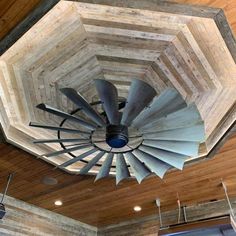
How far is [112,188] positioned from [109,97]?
270 cm

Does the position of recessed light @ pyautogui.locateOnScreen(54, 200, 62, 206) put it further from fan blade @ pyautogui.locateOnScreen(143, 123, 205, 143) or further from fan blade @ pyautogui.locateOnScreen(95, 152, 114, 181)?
fan blade @ pyautogui.locateOnScreen(143, 123, 205, 143)

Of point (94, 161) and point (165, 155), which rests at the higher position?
point (94, 161)

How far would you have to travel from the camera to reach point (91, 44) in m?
2.73

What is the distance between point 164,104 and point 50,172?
250 cm

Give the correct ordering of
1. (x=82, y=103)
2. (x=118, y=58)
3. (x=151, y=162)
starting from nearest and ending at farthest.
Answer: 1. (x=82, y=103)
2. (x=151, y=162)
3. (x=118, y=58)

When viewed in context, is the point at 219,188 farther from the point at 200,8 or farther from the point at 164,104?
the point at 200,8

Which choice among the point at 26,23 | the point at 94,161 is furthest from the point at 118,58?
the point at 94,161

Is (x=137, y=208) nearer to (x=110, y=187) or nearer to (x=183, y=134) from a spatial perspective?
(x=110, y=187)

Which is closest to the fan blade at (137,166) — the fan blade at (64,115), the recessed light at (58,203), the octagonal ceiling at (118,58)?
the fan blade at (64,115)

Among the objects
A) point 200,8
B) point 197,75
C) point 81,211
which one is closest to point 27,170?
point 81,211

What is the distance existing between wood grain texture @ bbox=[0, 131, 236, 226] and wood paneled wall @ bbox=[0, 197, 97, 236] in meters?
0.16

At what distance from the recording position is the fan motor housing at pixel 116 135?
2.41 metres

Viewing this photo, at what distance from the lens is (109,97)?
214cm

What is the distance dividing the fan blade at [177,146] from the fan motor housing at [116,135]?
22cm
